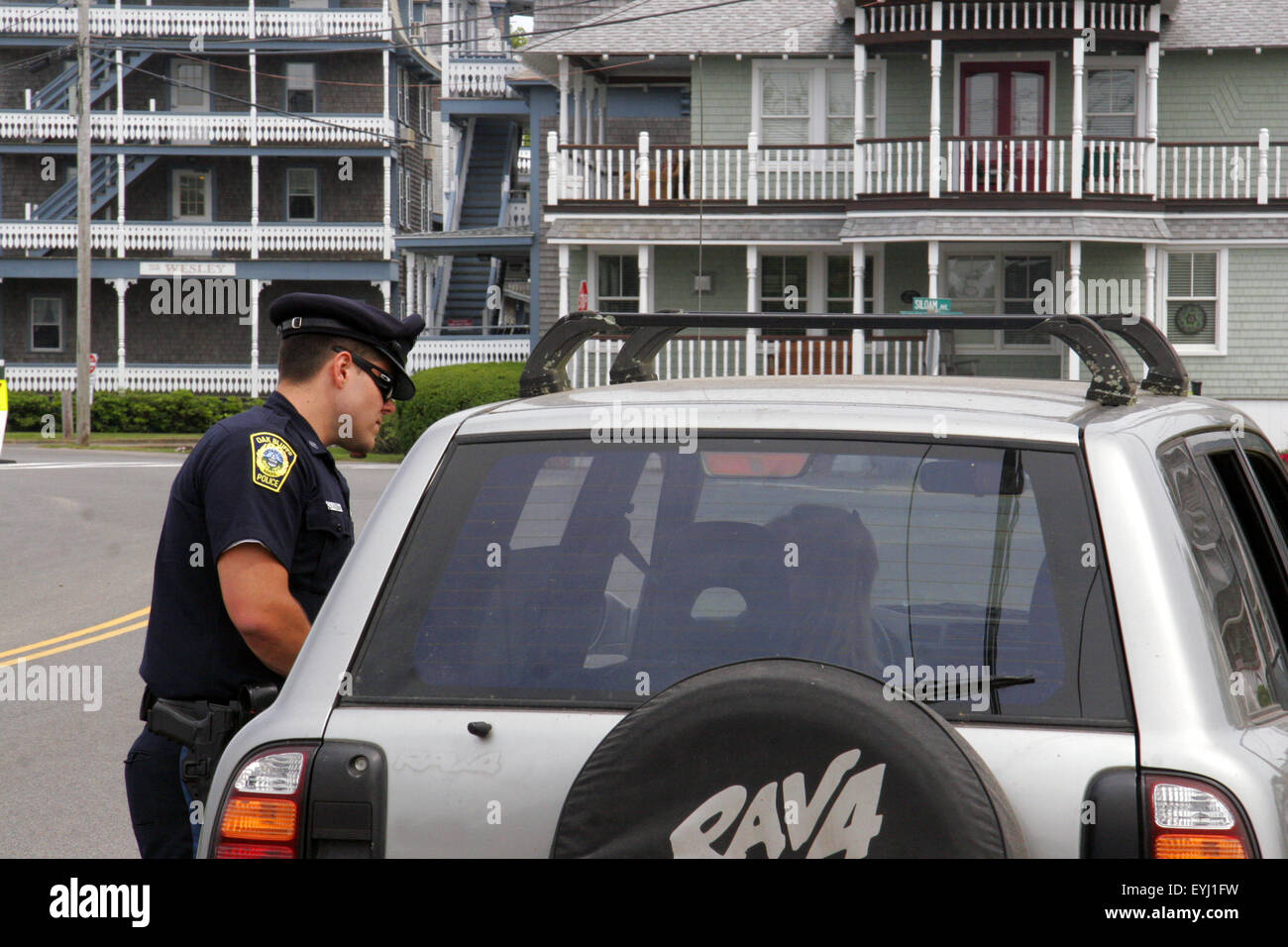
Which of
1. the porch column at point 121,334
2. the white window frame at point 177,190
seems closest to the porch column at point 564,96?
the porch column at point 121,334

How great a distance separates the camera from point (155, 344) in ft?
139

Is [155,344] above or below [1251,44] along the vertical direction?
below

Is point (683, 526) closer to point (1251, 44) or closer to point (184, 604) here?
point (184, 604)


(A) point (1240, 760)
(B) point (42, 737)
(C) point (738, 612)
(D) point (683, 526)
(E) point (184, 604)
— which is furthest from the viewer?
(B) point (42, 737)

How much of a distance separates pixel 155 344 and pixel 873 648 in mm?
42675

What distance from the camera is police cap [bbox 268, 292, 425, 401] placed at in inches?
139

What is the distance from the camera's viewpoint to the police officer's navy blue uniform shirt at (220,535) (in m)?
3.29

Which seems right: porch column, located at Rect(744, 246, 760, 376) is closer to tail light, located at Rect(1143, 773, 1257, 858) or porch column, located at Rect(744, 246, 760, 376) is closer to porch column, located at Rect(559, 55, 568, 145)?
porch column, located at Rect(559, 55, 568, 145)

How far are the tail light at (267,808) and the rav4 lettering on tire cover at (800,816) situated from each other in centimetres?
64

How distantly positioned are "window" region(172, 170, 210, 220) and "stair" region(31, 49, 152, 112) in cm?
306

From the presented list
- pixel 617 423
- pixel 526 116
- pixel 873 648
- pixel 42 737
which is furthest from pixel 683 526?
pixel 526 116

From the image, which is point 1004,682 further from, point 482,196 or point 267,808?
point 482,196

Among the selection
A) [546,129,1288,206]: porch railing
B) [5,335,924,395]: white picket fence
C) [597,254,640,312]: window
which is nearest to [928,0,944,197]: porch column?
[546,129,1288,206]: porch railing

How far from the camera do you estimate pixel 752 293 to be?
1072 inches
